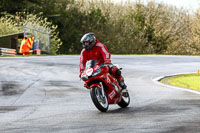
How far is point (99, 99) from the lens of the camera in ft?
32.0

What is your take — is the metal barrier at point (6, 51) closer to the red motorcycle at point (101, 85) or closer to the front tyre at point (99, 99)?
the red motorcycle at point (101, 85)

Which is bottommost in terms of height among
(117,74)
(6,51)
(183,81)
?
(6,51)

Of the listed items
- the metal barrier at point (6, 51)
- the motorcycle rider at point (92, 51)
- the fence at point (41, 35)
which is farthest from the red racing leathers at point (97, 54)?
the fence at point (41, 35)

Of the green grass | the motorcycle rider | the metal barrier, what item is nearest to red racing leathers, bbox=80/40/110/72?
the motorcycle rider

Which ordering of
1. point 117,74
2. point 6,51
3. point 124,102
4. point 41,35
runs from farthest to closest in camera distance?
point 41,35, point 6,51, point 124,102, point 117,74

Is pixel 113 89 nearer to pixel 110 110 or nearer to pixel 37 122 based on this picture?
pixel 110 110

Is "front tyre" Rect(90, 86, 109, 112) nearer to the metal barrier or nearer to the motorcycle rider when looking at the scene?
the motorcycle rider

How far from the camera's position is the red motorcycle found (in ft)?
31.6

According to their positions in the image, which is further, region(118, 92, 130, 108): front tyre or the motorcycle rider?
region(118, 92, 130, 108): front tyre

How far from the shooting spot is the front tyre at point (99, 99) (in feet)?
31.4

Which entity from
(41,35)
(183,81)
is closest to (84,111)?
(183,81)

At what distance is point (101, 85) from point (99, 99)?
0.99ft

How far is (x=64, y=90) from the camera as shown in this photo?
1445cm

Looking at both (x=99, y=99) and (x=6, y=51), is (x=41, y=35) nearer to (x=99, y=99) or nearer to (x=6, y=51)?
(x=6, y=51)
